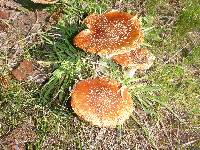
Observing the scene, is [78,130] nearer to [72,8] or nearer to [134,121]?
[134,121]

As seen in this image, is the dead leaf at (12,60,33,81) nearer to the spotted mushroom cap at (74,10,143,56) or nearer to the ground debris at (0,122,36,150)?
the ground debris at (0,122,36,150)

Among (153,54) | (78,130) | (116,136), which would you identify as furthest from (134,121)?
(153,54)

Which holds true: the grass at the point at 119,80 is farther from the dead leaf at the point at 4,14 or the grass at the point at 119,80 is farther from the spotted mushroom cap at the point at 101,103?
the dead leaf at the point at 4,14

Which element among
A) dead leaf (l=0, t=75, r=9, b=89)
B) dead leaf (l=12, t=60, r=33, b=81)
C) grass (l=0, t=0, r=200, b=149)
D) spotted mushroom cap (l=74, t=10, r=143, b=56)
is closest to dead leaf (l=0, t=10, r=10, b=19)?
grass (l=0, t=0, r=200, b=149)

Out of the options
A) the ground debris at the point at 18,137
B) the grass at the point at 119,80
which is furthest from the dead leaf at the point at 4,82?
the ground debris at the point at 18,137

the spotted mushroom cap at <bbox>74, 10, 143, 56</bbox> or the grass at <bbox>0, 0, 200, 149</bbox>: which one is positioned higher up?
the spotted mushroom cap at <bbox>74, 10, 143, 56</bbox>

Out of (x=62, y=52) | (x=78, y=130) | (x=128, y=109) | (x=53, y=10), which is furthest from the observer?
(x=53, y=10)

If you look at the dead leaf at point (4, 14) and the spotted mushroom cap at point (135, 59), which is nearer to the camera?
the spotted mushroom cap at point (135, 59)
